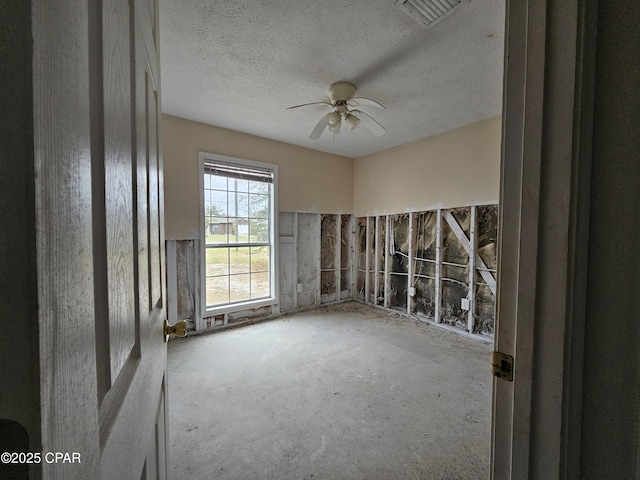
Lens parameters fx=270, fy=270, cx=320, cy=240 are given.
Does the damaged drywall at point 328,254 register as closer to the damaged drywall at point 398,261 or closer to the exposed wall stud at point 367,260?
the exposed wall stud at point 367,260

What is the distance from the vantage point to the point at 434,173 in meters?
3.67

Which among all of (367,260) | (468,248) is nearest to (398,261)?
(367,260)

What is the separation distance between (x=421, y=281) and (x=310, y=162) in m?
2.48

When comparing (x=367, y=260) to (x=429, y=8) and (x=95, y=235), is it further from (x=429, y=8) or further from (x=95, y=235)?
(x=95, y=235)

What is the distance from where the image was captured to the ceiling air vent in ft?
4.87

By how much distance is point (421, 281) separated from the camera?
13.0 ft

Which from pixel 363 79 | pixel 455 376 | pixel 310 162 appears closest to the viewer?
pixel 363 79

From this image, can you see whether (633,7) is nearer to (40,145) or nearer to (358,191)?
(40,145)

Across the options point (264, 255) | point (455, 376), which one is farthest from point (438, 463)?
point (264, 255)

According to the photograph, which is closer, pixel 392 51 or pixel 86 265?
pixel 86 265

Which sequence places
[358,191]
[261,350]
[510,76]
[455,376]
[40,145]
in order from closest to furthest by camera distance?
[40,145] < [510,76] < [455,376] < [261,350] < [358,191]

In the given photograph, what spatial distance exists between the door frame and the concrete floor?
116 centimetres

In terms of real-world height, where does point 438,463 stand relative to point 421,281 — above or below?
below

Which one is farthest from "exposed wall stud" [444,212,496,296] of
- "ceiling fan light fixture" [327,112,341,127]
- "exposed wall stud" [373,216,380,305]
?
"ceiling fan light fixture" [327,112,341,127]
